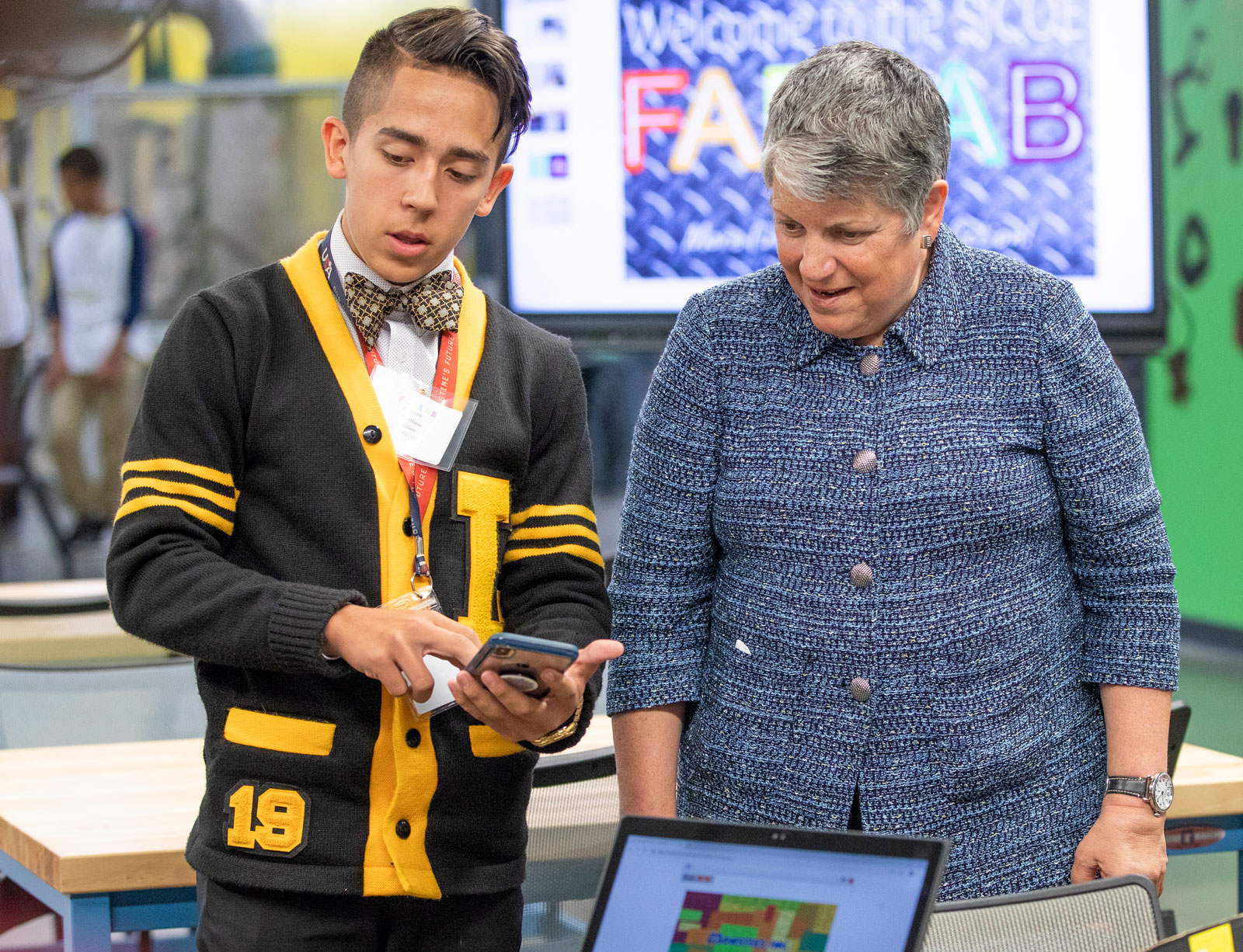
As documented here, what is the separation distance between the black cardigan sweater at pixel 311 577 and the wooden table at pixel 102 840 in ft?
1.52

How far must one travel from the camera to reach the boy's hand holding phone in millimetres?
1251

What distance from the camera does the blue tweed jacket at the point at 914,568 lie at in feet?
4.94

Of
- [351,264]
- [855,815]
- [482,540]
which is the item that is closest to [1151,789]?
[855,815]

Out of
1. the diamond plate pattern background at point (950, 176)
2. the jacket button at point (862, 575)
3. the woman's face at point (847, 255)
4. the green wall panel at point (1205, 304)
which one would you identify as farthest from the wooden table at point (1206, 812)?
the green wall panel at point (1205, 304)

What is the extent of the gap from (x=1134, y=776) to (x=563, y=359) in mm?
743

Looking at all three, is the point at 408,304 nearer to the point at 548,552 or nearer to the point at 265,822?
the point at 548,552

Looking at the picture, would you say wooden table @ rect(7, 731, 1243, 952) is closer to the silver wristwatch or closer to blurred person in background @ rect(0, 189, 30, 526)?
the silver wristwatch

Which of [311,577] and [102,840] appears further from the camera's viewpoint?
[102,840]

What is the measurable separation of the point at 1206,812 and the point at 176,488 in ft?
5.59

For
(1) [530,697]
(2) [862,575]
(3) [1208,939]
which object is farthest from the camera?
(2) [862,575]

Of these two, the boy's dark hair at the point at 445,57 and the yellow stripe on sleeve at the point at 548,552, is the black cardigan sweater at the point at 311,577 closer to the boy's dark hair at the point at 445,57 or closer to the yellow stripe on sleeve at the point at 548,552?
the yellow stripe on sleeve at the point at 548,552

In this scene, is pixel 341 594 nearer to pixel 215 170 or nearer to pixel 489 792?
pixel 489 792

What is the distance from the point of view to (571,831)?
6.27ft

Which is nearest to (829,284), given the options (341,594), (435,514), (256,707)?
(435,514)
